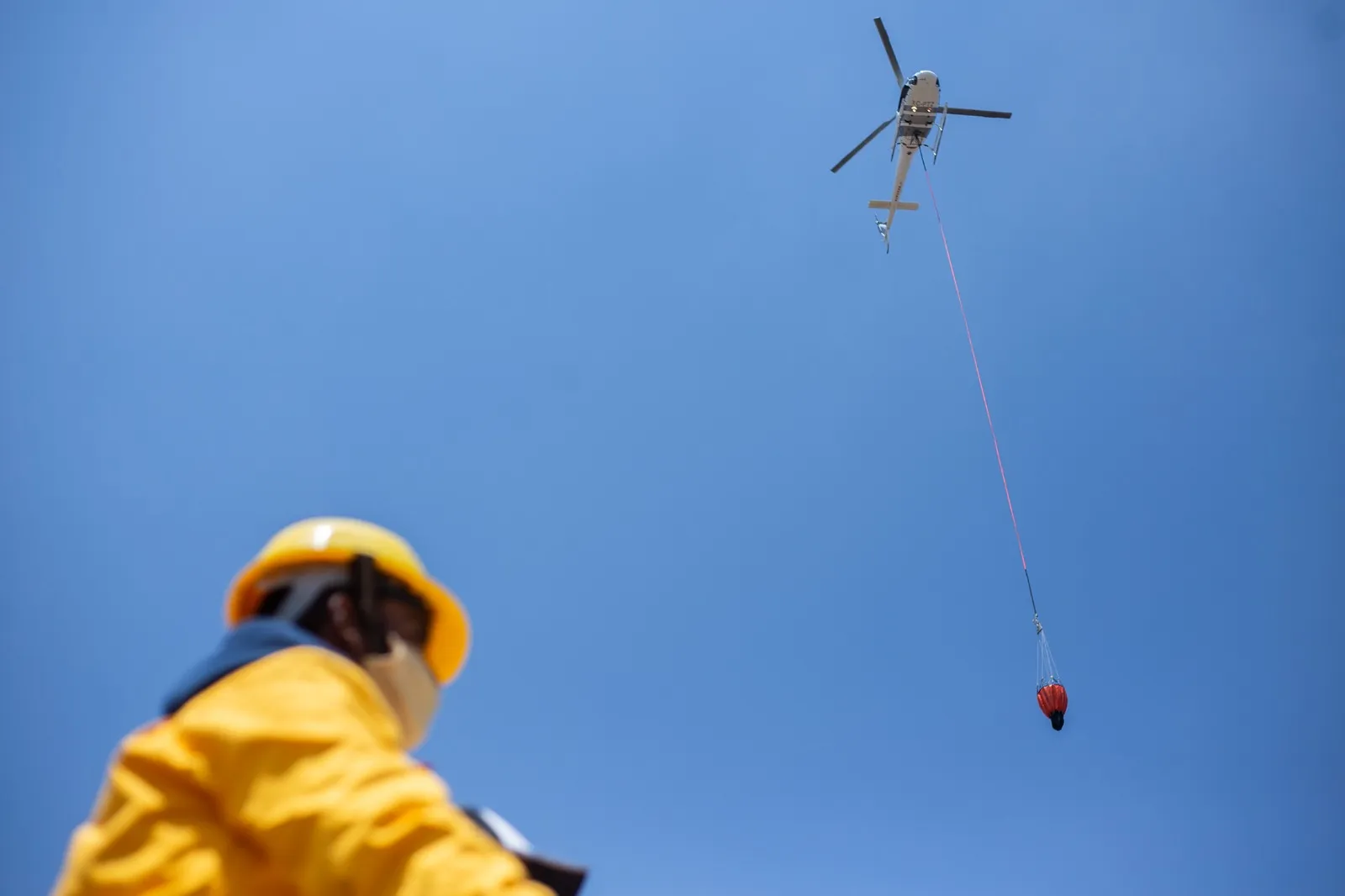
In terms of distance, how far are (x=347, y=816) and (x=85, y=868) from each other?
1.82 ft

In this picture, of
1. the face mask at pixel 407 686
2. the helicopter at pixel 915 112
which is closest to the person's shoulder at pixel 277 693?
the face mask at pixel 407 686

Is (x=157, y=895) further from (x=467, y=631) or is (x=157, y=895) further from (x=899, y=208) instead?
(x=899, y=208)

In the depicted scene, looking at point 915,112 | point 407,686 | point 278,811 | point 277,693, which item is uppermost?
point 915,112

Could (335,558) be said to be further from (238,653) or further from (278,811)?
(278,811)

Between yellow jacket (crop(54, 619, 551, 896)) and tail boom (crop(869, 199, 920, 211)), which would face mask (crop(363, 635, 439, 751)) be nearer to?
yellow jacket (crop(54, 619, 551, 896))

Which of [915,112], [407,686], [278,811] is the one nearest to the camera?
[278,811]

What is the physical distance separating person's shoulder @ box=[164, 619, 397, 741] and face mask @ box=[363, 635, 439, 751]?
54 cm

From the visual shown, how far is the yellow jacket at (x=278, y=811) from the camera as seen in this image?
3.36 feet

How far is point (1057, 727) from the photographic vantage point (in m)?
13.0

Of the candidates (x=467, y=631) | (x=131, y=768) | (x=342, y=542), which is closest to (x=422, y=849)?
(x=131, y=768)

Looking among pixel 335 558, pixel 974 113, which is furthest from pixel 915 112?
pixel 335 558

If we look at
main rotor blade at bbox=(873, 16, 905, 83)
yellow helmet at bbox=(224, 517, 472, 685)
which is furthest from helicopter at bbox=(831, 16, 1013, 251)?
yellow helmet at bbox=(224, 517, 472, 685)

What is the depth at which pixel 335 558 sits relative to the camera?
2355 millimetres

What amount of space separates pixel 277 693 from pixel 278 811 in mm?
212
